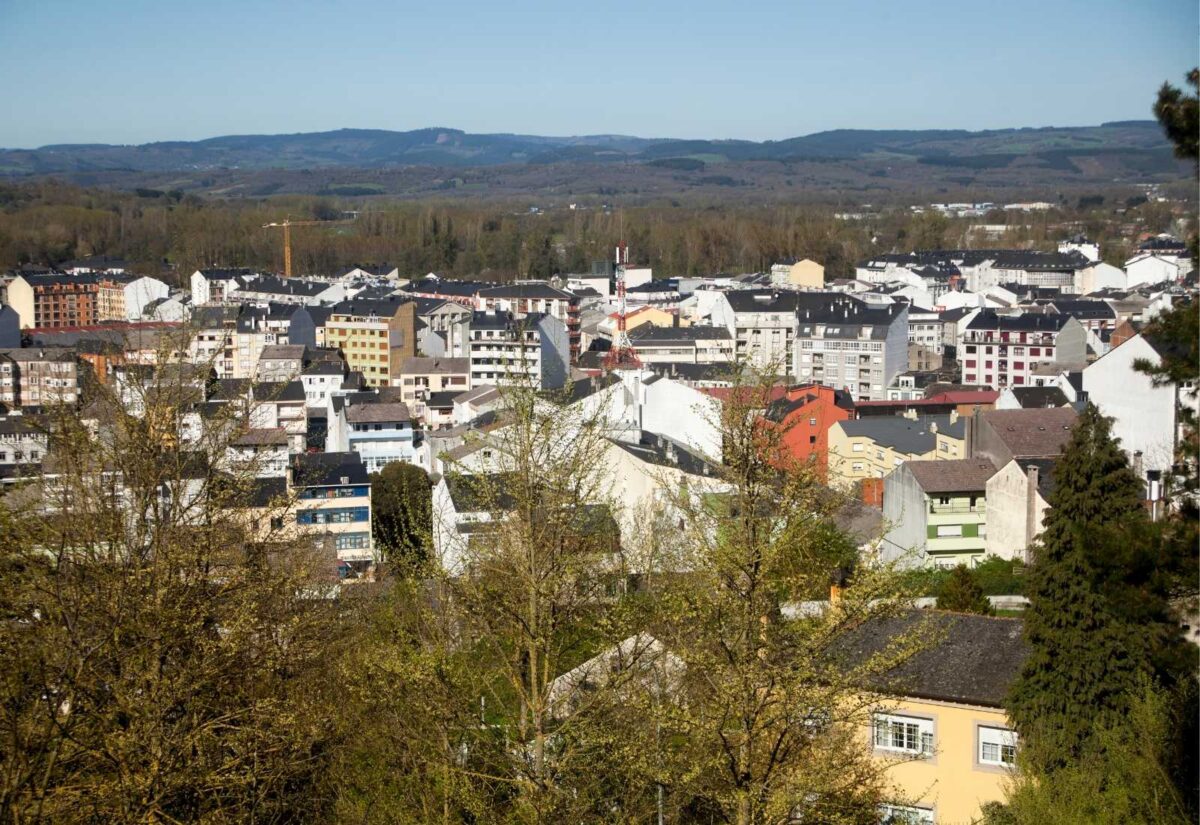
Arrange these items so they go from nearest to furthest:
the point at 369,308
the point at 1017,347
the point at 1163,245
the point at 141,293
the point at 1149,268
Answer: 1. the point at 1017,347
2. the point at 369,308
3. the point at 1149,268
4. the point at 141,293
5. the point at 1163,245

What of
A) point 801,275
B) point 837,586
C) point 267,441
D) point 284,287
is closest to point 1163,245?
point 801,275

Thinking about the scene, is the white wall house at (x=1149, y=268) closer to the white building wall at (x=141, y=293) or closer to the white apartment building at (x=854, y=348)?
the white apartment building at (x=854, y=348)

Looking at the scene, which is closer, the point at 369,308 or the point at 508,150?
the point at 369,308

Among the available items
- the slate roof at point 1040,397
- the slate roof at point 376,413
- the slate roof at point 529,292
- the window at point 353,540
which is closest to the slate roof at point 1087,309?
the slate roof at point 1040,397

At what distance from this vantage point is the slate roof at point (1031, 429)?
11.9m

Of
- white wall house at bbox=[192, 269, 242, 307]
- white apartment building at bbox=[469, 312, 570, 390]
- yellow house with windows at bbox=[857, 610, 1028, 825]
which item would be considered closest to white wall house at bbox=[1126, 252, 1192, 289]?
white apartment building at bbox=[469, 312, 570, 390]

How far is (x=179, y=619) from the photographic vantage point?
3623 mm

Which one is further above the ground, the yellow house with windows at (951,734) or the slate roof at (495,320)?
the slate roof at (495,320)

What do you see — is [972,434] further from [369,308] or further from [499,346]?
[369,308]

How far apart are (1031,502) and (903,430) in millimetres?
3861

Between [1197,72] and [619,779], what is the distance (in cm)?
243

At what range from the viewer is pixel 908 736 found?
20.6ft

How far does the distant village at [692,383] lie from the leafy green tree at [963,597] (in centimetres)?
48

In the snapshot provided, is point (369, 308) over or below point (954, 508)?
over
